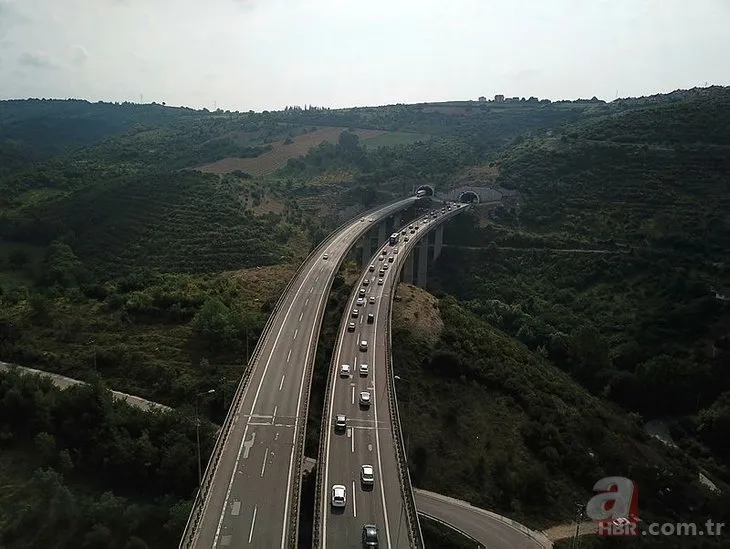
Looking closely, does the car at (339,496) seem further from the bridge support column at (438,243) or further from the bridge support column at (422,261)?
the bridge support column at (438,243)

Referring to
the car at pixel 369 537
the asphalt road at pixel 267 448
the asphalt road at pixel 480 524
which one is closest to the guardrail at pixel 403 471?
the car at pixel 369 537

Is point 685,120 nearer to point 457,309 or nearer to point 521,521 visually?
point 457,309

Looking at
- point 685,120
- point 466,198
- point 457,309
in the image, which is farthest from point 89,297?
point 685,120

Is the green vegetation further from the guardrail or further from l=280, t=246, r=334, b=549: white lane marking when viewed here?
the guardrail

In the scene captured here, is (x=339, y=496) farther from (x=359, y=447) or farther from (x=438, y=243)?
(x=438, y=243)

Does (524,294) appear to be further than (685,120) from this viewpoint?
No

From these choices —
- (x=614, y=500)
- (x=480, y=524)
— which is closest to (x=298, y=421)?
(x=480, y=524)
